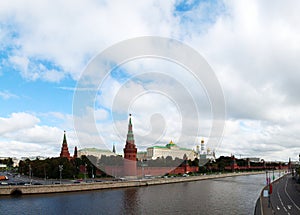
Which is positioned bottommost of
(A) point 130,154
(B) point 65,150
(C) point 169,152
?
(C) point 169,152

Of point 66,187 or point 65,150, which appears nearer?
point 66,187

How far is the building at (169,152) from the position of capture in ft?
533

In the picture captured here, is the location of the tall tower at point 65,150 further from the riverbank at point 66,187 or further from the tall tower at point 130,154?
the riverbank at point 66,187

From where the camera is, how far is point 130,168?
240ft

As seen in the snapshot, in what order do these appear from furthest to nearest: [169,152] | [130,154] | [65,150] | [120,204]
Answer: [169,152] < [65,150] < [130,154] < [120,204]

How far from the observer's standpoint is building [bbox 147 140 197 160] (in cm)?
16238

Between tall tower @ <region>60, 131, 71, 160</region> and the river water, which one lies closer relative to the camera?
the river water

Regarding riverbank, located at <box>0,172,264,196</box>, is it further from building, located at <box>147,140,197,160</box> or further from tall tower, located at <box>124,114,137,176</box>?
building, located at <box>147,140,197,160</box>

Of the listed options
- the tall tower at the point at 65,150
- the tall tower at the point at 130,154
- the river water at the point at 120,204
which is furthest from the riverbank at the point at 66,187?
the tall tower at the point at 65,150

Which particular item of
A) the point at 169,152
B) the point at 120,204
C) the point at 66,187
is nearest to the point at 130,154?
the point at 66,187

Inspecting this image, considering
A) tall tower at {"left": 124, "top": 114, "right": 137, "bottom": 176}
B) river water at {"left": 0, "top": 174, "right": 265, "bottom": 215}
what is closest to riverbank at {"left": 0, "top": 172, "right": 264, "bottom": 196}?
river water at {"left": 0, "top": 174, "right": 265, "bottom": 215}

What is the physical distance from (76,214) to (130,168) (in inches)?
1655

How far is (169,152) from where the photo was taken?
6658 inches

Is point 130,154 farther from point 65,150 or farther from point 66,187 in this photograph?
point 66,187
